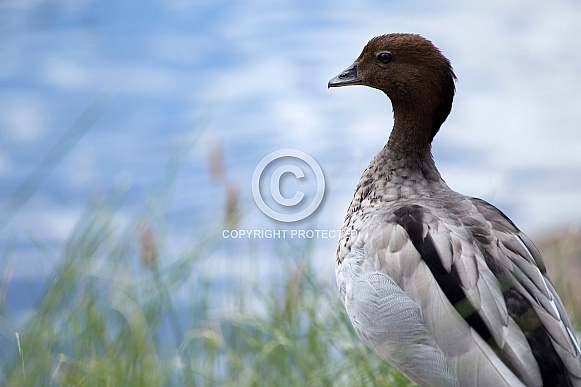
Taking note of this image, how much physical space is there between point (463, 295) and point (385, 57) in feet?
5.30

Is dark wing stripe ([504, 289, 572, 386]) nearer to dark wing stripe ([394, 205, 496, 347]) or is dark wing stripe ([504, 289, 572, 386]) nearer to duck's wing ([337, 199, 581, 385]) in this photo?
duck's wing ([337, 199, 581, 385])

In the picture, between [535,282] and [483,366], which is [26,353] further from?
[535,282]

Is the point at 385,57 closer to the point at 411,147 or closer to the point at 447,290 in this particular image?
the point at 411,147

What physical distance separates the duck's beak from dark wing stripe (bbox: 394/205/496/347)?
1.11 meters

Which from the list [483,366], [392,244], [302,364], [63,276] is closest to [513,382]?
[483,366]

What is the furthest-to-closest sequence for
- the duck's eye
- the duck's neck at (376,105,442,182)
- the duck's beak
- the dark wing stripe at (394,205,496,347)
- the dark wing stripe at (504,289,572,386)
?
1. the duck's beak
2. the duck's eye
3. the duck's neck at (376,105,442,182)
4. the dark wing stripe at (394,205,496,347)
5. the dark wing stripe at (504,289,572,386)

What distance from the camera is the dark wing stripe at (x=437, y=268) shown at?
11.9ft

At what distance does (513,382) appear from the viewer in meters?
3.45

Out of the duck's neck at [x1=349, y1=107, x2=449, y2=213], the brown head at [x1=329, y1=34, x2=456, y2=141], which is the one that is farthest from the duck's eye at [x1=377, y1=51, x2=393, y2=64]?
the duck's neck at [x1=349, y1=107, x2=449, y2=213]

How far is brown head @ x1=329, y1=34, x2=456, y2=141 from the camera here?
15.1 feet

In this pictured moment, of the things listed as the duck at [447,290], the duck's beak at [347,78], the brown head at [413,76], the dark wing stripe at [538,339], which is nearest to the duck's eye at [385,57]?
the brown head at [413,76]

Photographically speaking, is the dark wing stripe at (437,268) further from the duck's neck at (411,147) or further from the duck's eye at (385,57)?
the duck's eye at (385,57)

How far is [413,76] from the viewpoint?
4.62 m

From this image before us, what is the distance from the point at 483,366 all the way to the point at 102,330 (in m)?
2.30
